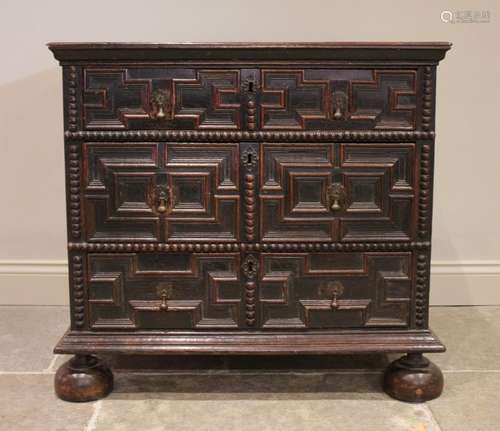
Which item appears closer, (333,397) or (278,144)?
(278,144)

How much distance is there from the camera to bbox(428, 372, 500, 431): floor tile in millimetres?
2045

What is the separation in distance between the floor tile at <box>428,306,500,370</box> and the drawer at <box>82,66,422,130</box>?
35.2 inches

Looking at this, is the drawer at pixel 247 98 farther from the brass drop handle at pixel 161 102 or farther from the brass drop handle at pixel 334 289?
the brass drop handle at pixel 334 289

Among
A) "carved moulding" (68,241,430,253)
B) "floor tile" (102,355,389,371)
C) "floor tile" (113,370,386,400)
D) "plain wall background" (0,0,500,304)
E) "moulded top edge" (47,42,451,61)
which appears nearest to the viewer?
"moulded top edge" (47,42,451,61)

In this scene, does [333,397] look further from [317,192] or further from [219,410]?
[317,192]

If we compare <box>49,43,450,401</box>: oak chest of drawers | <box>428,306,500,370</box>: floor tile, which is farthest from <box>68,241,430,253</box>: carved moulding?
<box>428,306,500,370</box>: floor tile

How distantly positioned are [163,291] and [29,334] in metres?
0.85

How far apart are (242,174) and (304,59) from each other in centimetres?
36

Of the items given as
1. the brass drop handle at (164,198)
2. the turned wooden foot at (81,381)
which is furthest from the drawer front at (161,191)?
the turned wooden foot at (81,381)

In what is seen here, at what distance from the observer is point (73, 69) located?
6.68 ft

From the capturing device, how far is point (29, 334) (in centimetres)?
274

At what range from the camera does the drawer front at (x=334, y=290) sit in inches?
Answer: 84.1

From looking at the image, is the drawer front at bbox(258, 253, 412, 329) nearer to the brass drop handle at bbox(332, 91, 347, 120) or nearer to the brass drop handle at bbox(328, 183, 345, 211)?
the brass drop handle at bbox(328, 183, 345, 211)

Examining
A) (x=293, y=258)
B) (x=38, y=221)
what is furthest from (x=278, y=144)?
(x=38, y=221)
